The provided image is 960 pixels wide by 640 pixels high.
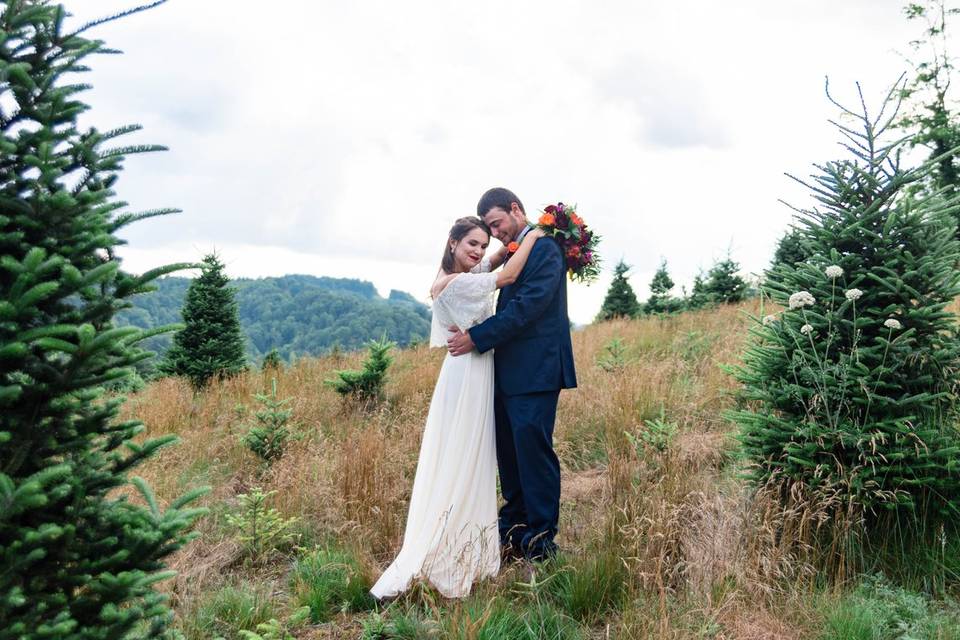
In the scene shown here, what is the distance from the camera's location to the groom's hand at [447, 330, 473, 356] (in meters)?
4.29

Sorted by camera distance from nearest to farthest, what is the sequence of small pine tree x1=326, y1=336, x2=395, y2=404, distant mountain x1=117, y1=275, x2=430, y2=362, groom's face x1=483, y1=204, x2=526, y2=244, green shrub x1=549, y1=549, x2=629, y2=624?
green shrub x1=549, y1=549, x2=629, y2=624 → groom's face x1=483, y1=204, x2=526, y2=244 → small pine tree x1=326, y1=336, x2=395, y2=404 → distant mountain x1=117, y1=275, x2=430, y2=362

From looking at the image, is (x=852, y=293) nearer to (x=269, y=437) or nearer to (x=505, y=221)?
(x=505, y=221)

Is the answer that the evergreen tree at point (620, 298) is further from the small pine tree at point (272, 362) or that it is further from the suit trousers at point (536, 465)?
the suit trousers at point (536, 465)

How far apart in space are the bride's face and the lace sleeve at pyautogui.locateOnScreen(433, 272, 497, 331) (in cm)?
11

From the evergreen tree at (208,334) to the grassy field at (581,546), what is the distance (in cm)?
541

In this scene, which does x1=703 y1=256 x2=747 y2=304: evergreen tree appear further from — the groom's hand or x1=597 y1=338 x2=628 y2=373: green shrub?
the groom's hand

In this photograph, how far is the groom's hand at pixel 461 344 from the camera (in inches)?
169

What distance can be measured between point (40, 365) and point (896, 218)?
4.89 meters

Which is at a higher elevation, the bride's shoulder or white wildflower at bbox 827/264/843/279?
white wildflower at bbox 827/264/843/279

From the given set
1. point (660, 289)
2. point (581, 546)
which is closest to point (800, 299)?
point (581, 546)

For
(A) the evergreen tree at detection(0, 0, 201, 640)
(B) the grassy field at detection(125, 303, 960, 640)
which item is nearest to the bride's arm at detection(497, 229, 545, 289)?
(B) the grassy field at detection(125, 303, 960, 640)

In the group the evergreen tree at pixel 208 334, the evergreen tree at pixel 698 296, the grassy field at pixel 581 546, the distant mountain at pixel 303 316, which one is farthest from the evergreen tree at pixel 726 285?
the distant mountain at pixel 303 316

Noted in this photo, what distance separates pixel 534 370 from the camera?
431cm

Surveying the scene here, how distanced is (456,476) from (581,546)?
96 cm
